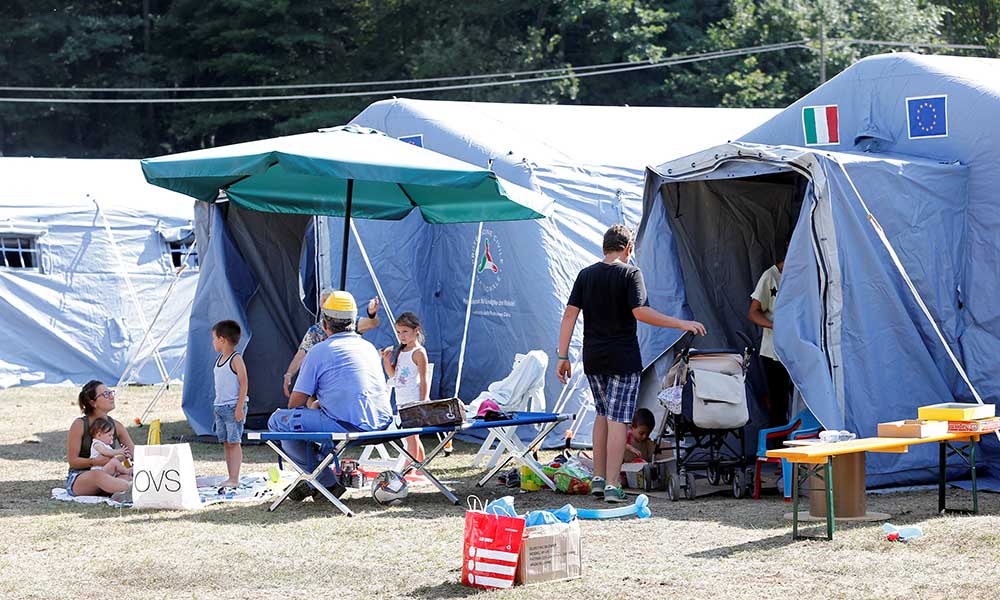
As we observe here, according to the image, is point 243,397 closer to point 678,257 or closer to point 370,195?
point 370,195

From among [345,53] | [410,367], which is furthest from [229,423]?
[345,53]

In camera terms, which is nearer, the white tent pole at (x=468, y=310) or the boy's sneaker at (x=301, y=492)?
the boy's sneaker at (x=301, y=492)

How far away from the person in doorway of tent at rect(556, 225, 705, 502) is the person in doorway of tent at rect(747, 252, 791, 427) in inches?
35.2

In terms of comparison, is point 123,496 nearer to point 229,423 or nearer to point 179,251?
point 229,423

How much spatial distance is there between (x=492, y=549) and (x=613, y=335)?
2.79m

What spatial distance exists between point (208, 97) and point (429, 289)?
20.3m

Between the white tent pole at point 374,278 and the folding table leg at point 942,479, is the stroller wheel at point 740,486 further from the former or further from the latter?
the white tent pole at point 374,278

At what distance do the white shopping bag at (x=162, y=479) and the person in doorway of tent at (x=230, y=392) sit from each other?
1.90 feet

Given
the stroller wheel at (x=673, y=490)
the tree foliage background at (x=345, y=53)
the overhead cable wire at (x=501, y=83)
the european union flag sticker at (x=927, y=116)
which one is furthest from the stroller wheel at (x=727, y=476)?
the tree foliage background at (x=345, y=53)

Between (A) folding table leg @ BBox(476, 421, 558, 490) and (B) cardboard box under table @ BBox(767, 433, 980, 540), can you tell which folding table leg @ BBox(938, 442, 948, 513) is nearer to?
(B) cardboard box under table @ BBox(767, 433, 980, 540)

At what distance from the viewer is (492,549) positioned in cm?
547

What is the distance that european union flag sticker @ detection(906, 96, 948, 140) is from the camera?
28.8ft

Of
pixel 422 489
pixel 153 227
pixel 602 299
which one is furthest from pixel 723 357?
pixel 153 227

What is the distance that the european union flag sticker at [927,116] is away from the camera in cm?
878
